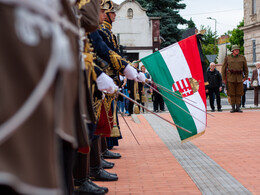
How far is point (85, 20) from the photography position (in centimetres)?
273

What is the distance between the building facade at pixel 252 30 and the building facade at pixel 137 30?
808cm

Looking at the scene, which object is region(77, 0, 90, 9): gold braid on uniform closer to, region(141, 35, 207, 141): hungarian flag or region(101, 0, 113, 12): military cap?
region(101, 0, 113, 12): military cap

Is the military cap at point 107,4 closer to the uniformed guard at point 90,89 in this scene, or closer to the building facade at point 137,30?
the uniformed guard at point 90,89

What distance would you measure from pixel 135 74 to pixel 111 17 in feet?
3.53

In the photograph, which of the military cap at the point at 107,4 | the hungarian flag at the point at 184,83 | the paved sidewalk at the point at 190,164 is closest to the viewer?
the paved sidewalk at the point at 190,164

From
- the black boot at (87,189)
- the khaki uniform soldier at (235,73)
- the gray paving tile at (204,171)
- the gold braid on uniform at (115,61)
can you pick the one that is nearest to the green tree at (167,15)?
the khaki uniform soldier at (235,73)

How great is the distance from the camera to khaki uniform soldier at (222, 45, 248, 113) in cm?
1408

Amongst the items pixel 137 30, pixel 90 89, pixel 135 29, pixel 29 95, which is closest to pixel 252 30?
pixel 137 30

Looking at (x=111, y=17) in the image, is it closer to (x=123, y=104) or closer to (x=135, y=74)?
(x=135, y=74)

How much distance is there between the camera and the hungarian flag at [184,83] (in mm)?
6809

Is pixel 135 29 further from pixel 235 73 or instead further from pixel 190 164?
pixel 190 164

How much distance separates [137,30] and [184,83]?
30.2 meters

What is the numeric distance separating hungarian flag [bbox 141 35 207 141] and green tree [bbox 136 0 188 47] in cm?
3117

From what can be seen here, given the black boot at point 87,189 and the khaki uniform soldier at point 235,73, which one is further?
the khaki uniform soldier at point 235,73
